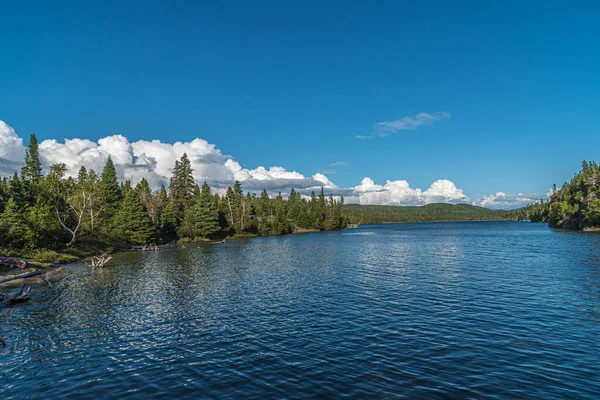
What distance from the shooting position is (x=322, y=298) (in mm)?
29859

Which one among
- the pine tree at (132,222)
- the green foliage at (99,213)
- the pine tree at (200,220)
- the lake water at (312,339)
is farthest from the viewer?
the pine tree at (200,220)

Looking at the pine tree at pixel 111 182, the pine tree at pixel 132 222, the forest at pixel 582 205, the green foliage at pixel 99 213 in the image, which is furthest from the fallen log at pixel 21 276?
the forest at pixel 582 205

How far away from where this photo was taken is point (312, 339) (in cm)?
1991

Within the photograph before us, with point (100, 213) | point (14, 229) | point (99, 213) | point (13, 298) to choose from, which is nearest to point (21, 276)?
point (14, 229)

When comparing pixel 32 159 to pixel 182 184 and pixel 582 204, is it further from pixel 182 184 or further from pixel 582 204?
pixel 582 204

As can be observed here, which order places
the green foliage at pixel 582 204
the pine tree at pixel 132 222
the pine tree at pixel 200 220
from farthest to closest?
the green foliage at pixel 582 204 < the pine tree at pixel 200 220 < the pine tree at pixel 132 222

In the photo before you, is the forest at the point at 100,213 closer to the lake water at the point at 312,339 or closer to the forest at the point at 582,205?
the lake water at the point at 312,339

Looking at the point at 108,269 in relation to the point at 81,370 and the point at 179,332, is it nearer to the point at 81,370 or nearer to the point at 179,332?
the point at 179,332

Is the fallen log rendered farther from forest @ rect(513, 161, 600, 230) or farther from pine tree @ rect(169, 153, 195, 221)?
forest @ rect(513, 161, 600, 230)

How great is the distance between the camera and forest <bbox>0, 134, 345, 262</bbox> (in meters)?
54.7

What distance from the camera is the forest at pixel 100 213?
2154 inches

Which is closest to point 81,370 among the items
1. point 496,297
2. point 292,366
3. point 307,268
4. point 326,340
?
point 292,366

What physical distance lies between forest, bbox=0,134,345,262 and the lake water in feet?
82.0

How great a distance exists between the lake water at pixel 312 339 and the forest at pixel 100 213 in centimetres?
2500
